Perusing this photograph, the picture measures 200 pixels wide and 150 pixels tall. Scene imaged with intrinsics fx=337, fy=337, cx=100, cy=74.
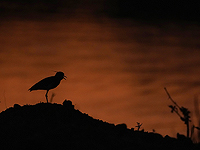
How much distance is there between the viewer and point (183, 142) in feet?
26.0

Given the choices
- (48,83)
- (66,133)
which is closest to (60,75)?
(48,83)

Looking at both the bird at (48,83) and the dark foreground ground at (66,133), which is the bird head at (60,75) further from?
the dark foreground ground at (66,133)

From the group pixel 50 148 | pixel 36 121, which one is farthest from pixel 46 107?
pixel 50 148

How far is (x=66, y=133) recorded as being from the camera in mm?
7730

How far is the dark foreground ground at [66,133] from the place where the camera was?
24.1 feet

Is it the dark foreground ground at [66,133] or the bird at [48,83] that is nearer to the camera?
the dark foreground ground at [66,133]

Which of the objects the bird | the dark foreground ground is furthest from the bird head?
the dark foreground ground

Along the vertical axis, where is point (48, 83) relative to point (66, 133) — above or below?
above

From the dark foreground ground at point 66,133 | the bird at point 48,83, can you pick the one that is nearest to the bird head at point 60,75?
the bird at point 48,83

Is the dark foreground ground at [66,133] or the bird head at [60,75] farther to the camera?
the bird head at [60,75]

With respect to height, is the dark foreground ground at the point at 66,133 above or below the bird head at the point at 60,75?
below

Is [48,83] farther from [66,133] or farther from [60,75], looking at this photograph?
[66,133]

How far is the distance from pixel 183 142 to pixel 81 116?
266 centimetres

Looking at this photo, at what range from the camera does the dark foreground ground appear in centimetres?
736
